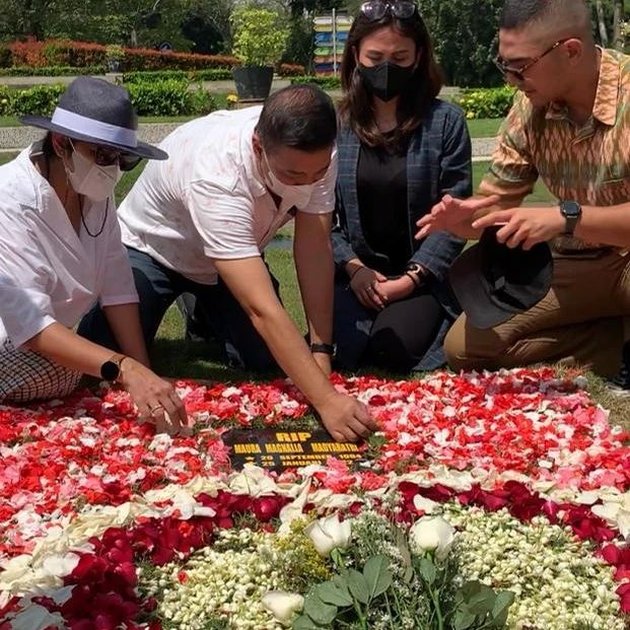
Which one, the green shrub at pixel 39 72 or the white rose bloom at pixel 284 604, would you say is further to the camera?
the green shrub at pixel 39 72

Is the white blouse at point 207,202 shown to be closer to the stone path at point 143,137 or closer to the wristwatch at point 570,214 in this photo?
the wristwatch at point 570,214

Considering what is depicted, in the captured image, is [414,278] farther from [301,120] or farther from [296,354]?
[301,120]

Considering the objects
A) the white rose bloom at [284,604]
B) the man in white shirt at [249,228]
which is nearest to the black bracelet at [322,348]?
the man in white shirt at [249,228]

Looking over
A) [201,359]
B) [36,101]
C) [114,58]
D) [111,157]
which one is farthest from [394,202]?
[114,58]

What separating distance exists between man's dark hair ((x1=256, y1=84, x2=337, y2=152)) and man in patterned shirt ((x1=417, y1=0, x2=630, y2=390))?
0.78 meters

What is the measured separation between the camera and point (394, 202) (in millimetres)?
5730

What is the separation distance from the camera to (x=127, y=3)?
53.5 m

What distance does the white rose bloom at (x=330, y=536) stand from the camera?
269 centimetres

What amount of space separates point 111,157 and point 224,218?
1.74 feet

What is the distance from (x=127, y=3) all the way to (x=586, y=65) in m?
52.0

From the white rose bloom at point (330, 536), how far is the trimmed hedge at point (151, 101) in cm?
2405

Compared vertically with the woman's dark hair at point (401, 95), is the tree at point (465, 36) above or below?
below

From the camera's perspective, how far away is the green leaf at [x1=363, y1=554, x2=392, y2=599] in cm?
251

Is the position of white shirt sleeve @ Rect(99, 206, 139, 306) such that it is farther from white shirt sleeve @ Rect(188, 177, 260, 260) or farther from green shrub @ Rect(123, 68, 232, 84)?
green shrub @ Rect(123, 68, 232, 84)
